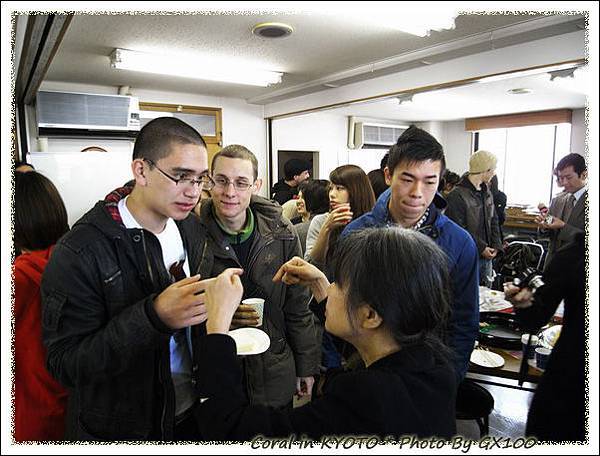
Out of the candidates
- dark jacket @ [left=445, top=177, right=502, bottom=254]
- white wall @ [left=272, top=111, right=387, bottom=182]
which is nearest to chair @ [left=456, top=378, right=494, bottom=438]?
dark jacket @ [left=445, top=177, right=502, bottom=254]

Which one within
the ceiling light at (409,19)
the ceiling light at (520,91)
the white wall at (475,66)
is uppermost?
the ceiling light at (520,91)

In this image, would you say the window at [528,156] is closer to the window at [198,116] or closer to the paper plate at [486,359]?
the window at [198,116]

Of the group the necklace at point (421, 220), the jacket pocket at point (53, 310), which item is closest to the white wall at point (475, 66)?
the necklace at point (421, 220)

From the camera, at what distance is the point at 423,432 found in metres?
0.80

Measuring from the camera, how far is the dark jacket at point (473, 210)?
357 cm

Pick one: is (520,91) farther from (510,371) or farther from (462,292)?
(462,292)

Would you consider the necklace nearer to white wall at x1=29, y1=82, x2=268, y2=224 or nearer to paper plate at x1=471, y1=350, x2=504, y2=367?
paper plate at x1=471, y1=350, x2=504, y2=367

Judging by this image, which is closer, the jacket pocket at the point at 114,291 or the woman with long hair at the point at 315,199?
the jacket pocket at the point at 114,291

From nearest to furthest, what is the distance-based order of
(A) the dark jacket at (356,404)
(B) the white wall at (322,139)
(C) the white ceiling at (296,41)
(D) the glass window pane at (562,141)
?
(A) the dark jacket at (356,404)
(C) the white ceiling at (296,41)
(B) the white wall at (322,139)
(D) the glass window pane at (562,141)

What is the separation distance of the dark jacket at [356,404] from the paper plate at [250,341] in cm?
30

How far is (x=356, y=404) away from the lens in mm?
792

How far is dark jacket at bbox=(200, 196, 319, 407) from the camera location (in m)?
1.51

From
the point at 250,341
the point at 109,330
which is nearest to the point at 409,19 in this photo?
the point at 250,341

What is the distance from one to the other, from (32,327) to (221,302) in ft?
2.65
